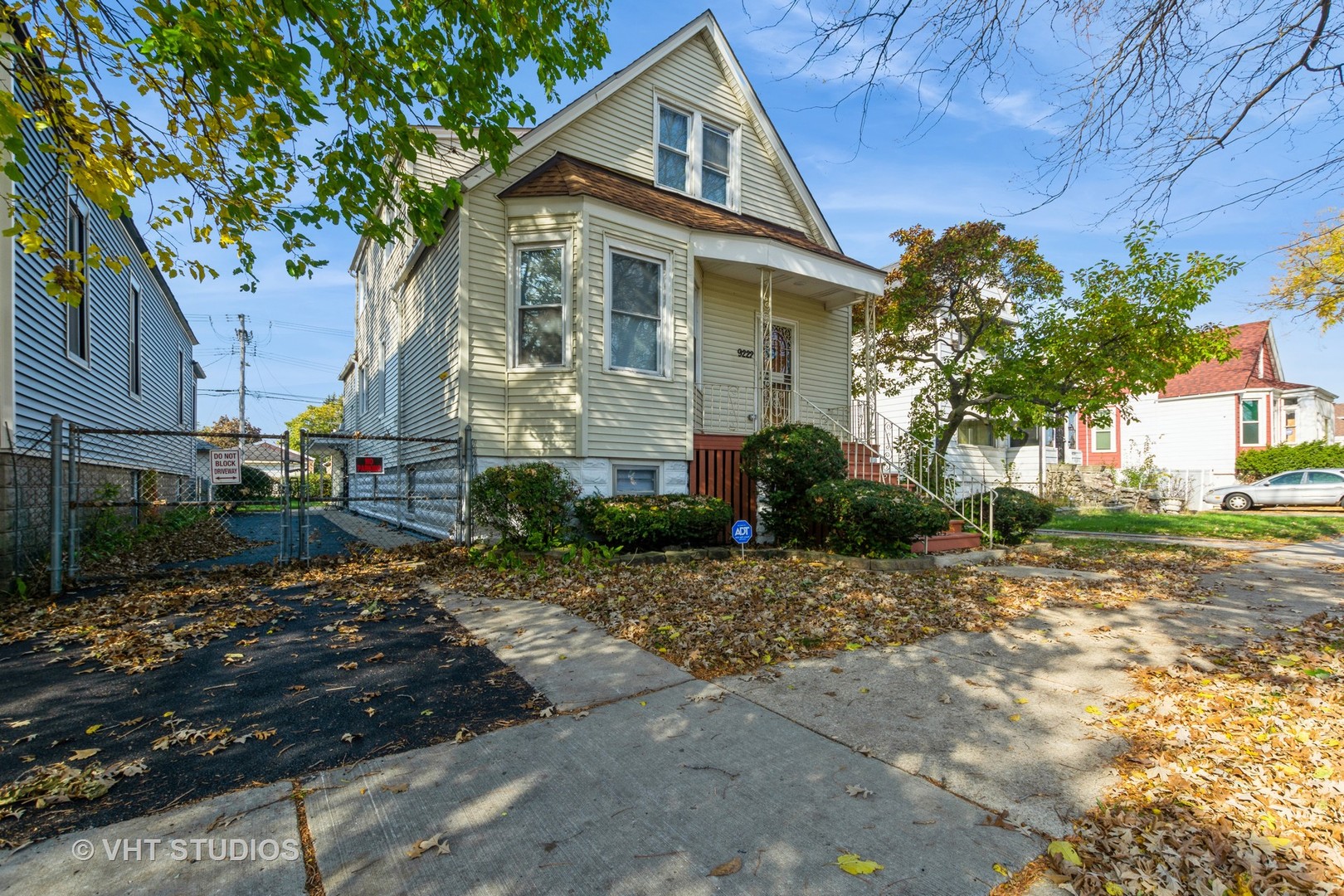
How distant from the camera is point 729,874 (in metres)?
2.17

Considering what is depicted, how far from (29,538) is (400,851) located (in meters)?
7.26

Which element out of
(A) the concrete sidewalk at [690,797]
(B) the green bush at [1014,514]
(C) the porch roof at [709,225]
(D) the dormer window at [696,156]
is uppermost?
(D) the dormer window at [696,156]

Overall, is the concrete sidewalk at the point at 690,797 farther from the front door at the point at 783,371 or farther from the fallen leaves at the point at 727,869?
the front door at the point at 783,371

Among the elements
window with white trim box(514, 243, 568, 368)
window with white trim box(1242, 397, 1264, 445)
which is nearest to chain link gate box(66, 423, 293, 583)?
window with white trim box(514, 243, 568, 368)

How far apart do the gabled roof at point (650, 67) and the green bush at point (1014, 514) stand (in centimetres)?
659

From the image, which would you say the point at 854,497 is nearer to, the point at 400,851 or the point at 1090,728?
the point at 1090,728

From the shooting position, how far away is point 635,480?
31.5 feet

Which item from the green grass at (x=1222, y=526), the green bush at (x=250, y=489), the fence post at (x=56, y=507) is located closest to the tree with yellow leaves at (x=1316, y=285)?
the green grass at (x=1222, y=526)

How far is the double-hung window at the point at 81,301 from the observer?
882 centimetres

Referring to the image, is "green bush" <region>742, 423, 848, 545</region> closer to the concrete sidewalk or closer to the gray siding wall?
the concrete sidewalk

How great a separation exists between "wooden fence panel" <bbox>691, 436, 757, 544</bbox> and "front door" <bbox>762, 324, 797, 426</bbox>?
161cm

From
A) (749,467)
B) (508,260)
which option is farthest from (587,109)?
(749,467)

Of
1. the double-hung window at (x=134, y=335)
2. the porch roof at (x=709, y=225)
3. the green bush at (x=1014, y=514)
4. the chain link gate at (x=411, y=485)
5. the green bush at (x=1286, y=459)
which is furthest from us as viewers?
the green bush at (x=1286, y=459)

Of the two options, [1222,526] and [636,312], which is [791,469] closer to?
[636,312]
